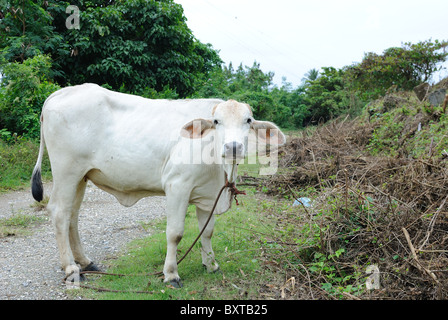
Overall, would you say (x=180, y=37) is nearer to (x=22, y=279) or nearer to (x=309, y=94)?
(x=22, y=279)

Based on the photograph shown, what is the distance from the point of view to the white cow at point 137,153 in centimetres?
409

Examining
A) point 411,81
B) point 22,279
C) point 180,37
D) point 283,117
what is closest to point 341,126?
point 180,37

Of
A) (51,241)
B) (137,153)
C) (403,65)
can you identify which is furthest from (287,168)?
(403,65)

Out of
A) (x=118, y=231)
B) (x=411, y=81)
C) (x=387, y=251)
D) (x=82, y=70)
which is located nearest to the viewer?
(x=387, y=251)

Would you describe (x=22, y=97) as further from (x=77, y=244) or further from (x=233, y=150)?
(x=233, y=150)

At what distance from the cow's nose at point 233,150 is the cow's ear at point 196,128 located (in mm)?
557

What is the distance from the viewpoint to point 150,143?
14.0 ft

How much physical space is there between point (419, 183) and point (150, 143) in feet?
9.40

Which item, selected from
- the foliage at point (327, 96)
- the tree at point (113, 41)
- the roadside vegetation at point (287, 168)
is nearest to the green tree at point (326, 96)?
the foliage at point (327, 96)

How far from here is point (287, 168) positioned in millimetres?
9055

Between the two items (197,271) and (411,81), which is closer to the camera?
(197,271)

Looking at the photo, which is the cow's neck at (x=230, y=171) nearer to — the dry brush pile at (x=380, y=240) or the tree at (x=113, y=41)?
the dry brush pile at (x=380, y=240)

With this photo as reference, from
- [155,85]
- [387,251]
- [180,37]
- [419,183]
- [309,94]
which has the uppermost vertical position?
[309,94]

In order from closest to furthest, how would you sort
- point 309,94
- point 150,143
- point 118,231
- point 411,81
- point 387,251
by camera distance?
point 387,251, point 150,143, point 118,231, point 411,81, point 309,94
